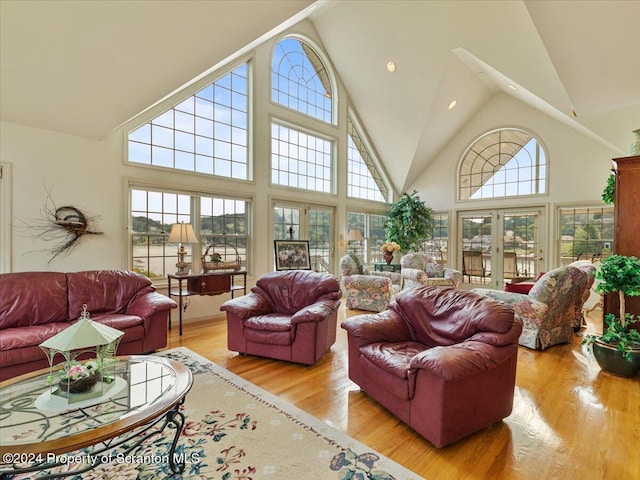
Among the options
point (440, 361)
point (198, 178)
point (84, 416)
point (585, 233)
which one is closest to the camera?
point (84, 416)

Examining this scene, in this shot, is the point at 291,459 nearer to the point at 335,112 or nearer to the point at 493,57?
the point at 493,57

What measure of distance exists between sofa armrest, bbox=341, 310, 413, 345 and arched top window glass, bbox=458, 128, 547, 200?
225 inches

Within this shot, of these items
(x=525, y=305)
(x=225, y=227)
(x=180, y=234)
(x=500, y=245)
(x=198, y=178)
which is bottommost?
(x=525, y=305)

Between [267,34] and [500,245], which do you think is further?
[500,245]

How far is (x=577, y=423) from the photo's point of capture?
7.48 ft

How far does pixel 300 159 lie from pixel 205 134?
2004 mm

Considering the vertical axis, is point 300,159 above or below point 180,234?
above

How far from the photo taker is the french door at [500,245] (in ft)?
22.3

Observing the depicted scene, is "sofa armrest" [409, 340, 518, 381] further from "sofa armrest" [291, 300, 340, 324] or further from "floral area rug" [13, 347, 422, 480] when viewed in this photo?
"sofa armrest" [291, 300, 340, 324]

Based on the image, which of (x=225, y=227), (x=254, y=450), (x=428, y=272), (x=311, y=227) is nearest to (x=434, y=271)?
(x=428, y=272)

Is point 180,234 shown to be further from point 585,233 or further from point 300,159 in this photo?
point 585,233

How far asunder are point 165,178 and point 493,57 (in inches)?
205

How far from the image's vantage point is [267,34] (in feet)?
13.6

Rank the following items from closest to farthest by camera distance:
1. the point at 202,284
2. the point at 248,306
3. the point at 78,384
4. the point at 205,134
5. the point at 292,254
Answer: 1. the point at 78,384
2. the point at 248,306
3. the point at 202,284
4. the point at 205,134
5. the point at 292,254
